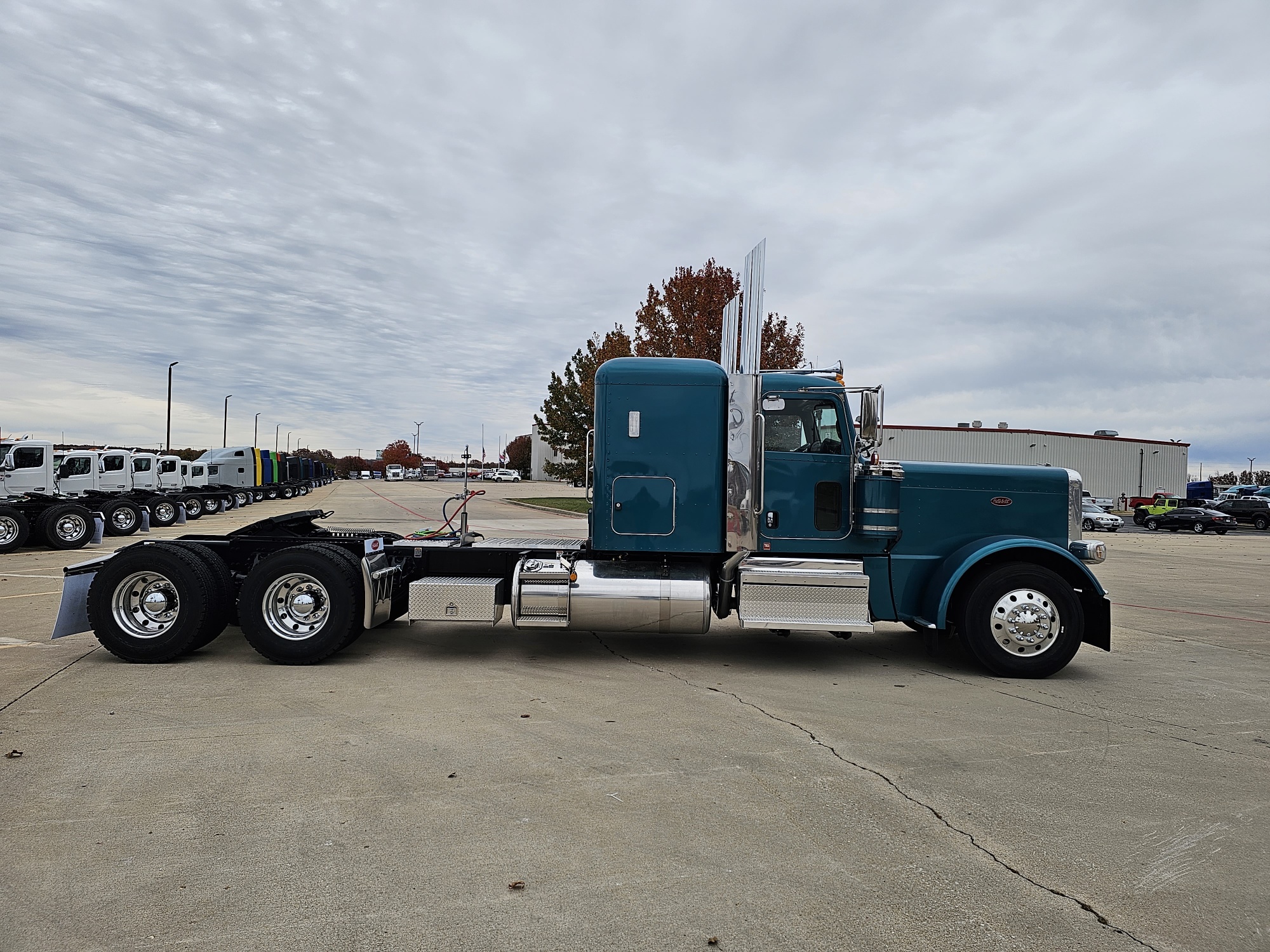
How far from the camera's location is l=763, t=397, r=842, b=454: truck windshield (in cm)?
750

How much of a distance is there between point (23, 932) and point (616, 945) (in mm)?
2174

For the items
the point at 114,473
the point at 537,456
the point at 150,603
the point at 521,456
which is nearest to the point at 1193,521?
the point at 150,603

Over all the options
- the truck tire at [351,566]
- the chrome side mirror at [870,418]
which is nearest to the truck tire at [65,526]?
the truck tire at [351,566]

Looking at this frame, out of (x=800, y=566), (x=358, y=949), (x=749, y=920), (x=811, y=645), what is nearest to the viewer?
(x=358, y=949)

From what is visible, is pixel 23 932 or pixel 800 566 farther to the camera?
pixel 800 566

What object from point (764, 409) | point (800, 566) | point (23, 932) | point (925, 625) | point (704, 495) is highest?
point (764, 409)

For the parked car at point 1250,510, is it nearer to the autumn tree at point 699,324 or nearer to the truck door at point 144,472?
the autumn tree at point 699,324

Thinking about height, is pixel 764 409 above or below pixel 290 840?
above

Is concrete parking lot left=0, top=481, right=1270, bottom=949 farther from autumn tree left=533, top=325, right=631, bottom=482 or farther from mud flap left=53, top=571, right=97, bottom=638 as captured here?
autumn tree left=533, top=325, right=631, bottom=482

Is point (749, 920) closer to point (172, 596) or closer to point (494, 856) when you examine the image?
point (494, 856)

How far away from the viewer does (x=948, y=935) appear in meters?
3.10

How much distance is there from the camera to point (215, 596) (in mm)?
7418

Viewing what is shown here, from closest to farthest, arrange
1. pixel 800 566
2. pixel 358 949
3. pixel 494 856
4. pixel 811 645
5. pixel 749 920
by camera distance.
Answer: pixel 358 949 → pixel 749 920 → pixel 494 856 → pixel 800 566 → pixel 811 645

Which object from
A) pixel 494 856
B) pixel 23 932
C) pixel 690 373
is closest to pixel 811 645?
pixel 690 373
